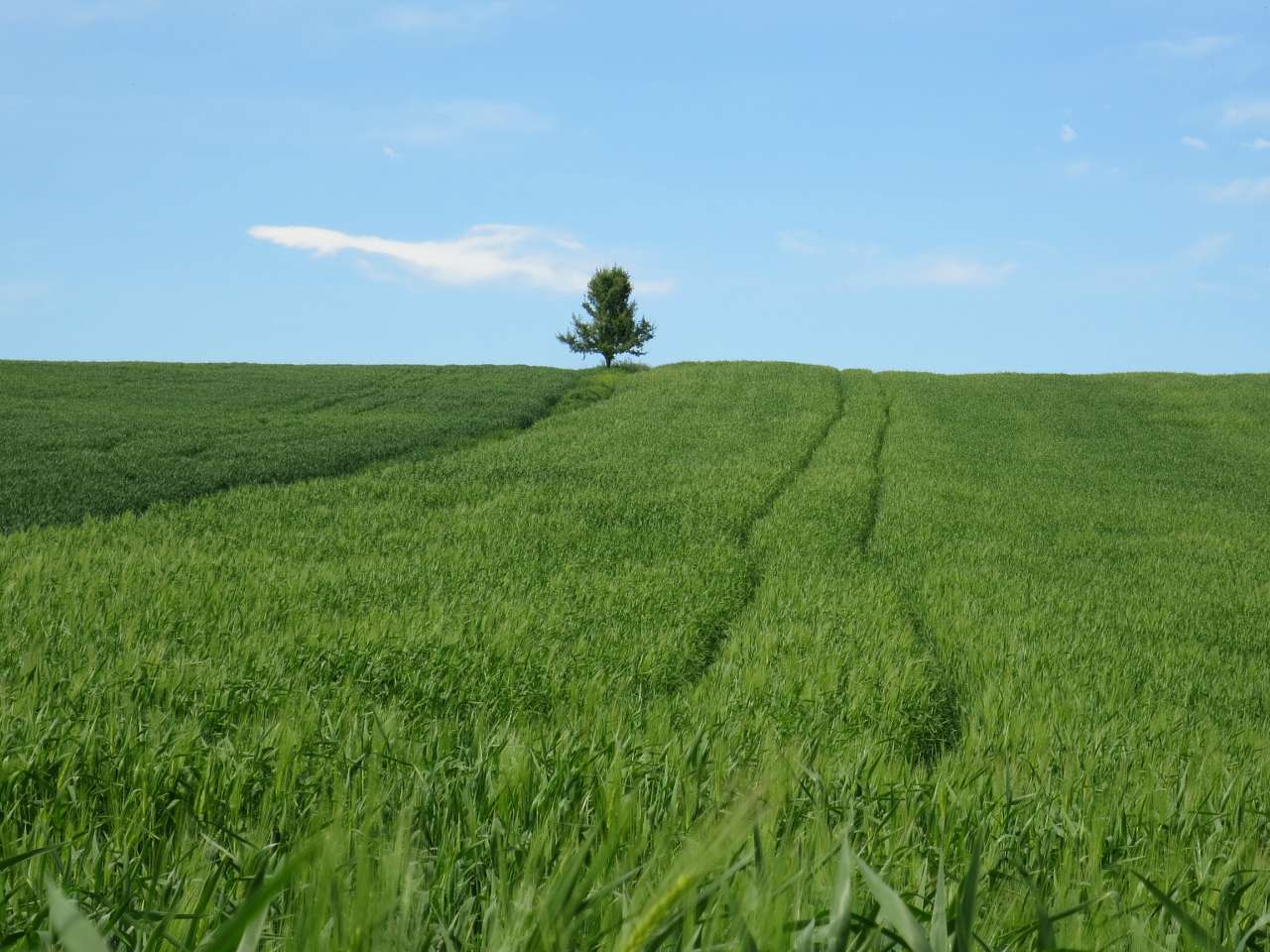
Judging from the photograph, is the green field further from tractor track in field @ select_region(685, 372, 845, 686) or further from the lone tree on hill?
the lone tree on hill

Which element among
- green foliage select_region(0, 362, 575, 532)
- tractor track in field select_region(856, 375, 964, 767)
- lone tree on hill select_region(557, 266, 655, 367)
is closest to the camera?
tractor track in field select_region(856, 375, 964, 767)

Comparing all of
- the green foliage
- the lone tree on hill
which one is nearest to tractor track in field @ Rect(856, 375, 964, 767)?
the green foliage

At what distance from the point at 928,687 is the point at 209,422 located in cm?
2334

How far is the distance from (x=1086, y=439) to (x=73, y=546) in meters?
25.4

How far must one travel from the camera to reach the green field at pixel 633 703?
3.99 ft

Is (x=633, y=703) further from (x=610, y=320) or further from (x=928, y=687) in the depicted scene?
(x=610, y=320)

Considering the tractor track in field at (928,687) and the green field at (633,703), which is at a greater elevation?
the green field at (633,703)

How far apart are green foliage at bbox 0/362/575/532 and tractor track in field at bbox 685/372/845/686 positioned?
910 cm

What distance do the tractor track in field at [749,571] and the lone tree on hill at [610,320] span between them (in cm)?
4181

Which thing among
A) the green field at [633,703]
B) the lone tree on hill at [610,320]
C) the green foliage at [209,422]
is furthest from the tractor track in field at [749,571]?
the lone tree on hill at [610,320]

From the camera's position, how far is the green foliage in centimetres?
1524

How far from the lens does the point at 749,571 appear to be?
399 inches

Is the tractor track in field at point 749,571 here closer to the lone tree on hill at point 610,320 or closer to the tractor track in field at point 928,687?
the tractor track in field at point 928,687

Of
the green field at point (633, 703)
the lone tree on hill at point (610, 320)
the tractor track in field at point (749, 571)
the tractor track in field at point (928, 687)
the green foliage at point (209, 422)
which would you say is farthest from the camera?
the lone tree on hill at point (610, 320)
